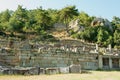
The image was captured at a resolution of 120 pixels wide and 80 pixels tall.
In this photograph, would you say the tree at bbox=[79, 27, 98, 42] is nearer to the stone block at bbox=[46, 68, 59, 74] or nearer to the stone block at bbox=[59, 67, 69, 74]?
the stone block at bbox=[59, 67, 69, 74]

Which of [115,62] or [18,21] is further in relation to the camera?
[18,21]

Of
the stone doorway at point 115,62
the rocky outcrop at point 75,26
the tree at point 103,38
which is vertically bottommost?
the stone doorway at point 115,62

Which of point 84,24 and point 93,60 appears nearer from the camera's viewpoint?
point 93,60

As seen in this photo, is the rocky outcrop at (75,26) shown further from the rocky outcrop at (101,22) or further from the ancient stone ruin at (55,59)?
the ancient stone ruin at (55,59)

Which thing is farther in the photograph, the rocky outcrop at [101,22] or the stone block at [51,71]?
the rocky outcrop at [101,22]

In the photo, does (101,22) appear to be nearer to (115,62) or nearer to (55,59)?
(115,62)

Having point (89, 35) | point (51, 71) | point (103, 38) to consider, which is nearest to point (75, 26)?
point (89, 35)

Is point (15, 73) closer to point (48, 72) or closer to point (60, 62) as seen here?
point (48, 72)

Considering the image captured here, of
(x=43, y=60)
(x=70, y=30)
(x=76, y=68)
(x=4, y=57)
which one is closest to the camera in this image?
(x=76, y=68)

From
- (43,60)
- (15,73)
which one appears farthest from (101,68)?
(15,73)

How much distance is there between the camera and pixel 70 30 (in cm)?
6394

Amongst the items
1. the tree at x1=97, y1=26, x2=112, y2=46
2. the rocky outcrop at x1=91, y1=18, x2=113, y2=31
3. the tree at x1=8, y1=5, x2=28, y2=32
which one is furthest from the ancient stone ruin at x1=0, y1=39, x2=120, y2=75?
the rocky outcrop at x1=91, y1=18, x2=113, y2=31

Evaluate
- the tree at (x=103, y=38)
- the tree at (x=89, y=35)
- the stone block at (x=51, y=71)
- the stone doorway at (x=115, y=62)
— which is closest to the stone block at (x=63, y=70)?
the stone block at (x=51, y=71)

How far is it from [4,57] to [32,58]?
2416 mm
